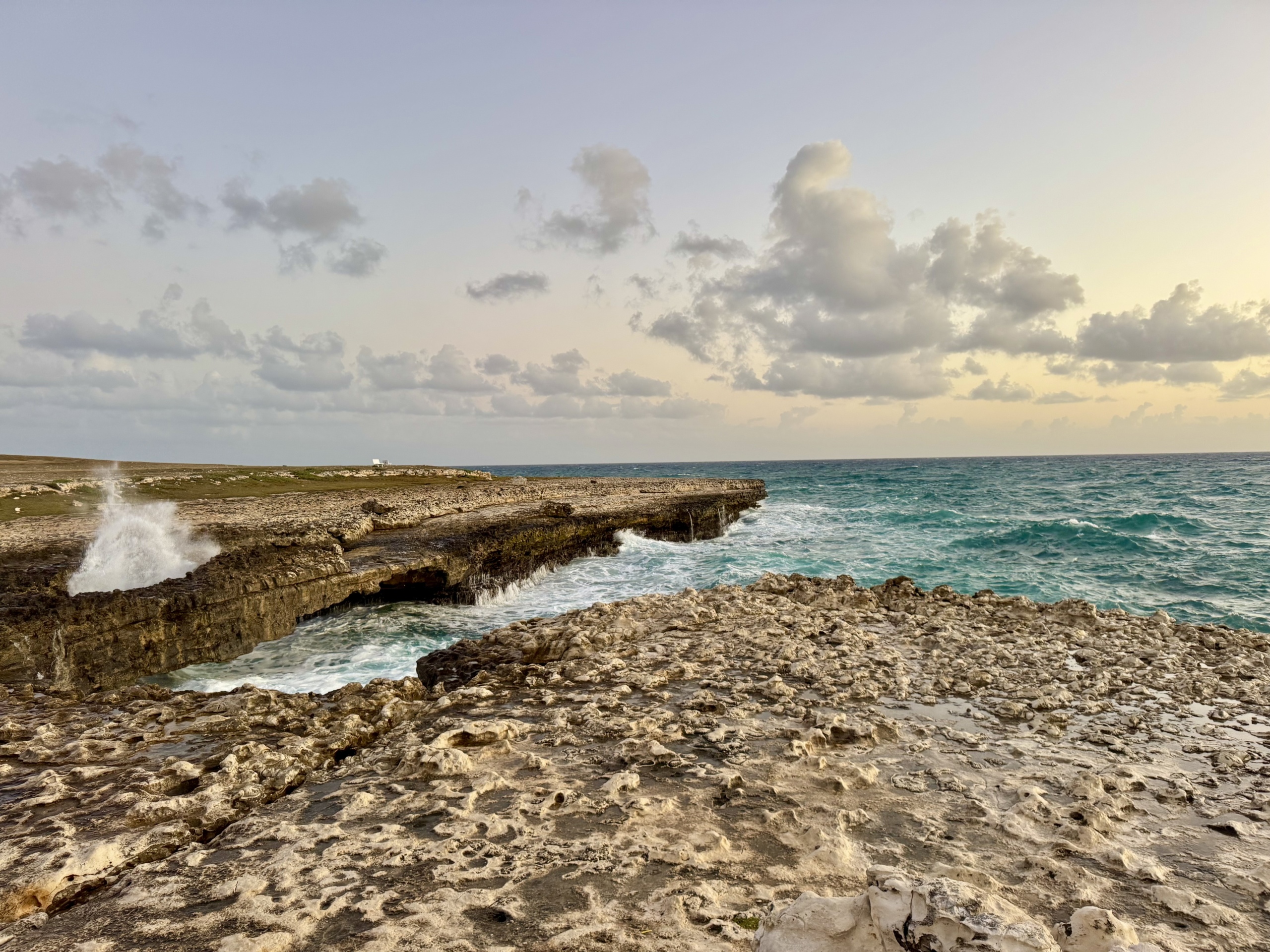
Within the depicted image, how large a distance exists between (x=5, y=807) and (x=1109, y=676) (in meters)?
11.4

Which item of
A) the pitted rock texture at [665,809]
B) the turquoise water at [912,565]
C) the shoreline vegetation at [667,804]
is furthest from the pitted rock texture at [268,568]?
the pitted rock texture at [665,809]

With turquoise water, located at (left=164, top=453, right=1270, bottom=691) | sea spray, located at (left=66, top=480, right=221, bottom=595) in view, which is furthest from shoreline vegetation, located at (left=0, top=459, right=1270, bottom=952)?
sea spray, located at (left=66, top=480, right=221, bottom=595)

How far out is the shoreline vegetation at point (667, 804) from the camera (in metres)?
3.38

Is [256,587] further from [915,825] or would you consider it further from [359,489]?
[359,489]

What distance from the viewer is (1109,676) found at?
785 centimetres

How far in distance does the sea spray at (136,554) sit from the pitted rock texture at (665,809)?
7147 millimetres

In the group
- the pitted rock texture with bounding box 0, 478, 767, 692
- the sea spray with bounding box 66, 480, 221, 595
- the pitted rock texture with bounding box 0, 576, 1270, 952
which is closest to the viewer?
the pitted rock texture with bounding box 0, 576, 1270, 952

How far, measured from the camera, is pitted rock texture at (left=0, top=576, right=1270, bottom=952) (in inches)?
132

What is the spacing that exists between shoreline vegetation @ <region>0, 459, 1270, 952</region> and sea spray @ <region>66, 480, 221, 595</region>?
6.35 meters

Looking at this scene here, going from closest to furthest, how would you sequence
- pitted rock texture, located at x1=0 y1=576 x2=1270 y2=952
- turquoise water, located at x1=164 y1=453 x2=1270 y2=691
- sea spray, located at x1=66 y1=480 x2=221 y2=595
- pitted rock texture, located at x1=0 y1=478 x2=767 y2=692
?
pitted rock texture, located at x1=0 y1=576 x2=1270 y2=952
pitted rock texture, located at x1=0 y1=478 x2=767 y2=692
turquoise water, located at x1=164 y1=453 x2=1270 y2=691
sea spray, located at x1=66 y1=480 x2=221 y2=595

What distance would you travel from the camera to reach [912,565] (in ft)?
74.2

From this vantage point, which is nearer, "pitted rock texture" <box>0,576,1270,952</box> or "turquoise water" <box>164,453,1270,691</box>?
"pitted rock texture" <box>0,576,1270,952</box>

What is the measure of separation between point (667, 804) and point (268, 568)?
1211 cm

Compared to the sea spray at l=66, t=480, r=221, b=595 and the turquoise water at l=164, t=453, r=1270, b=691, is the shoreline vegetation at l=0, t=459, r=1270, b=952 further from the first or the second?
the sea spray at l=66, t=480, r=221, b=595
